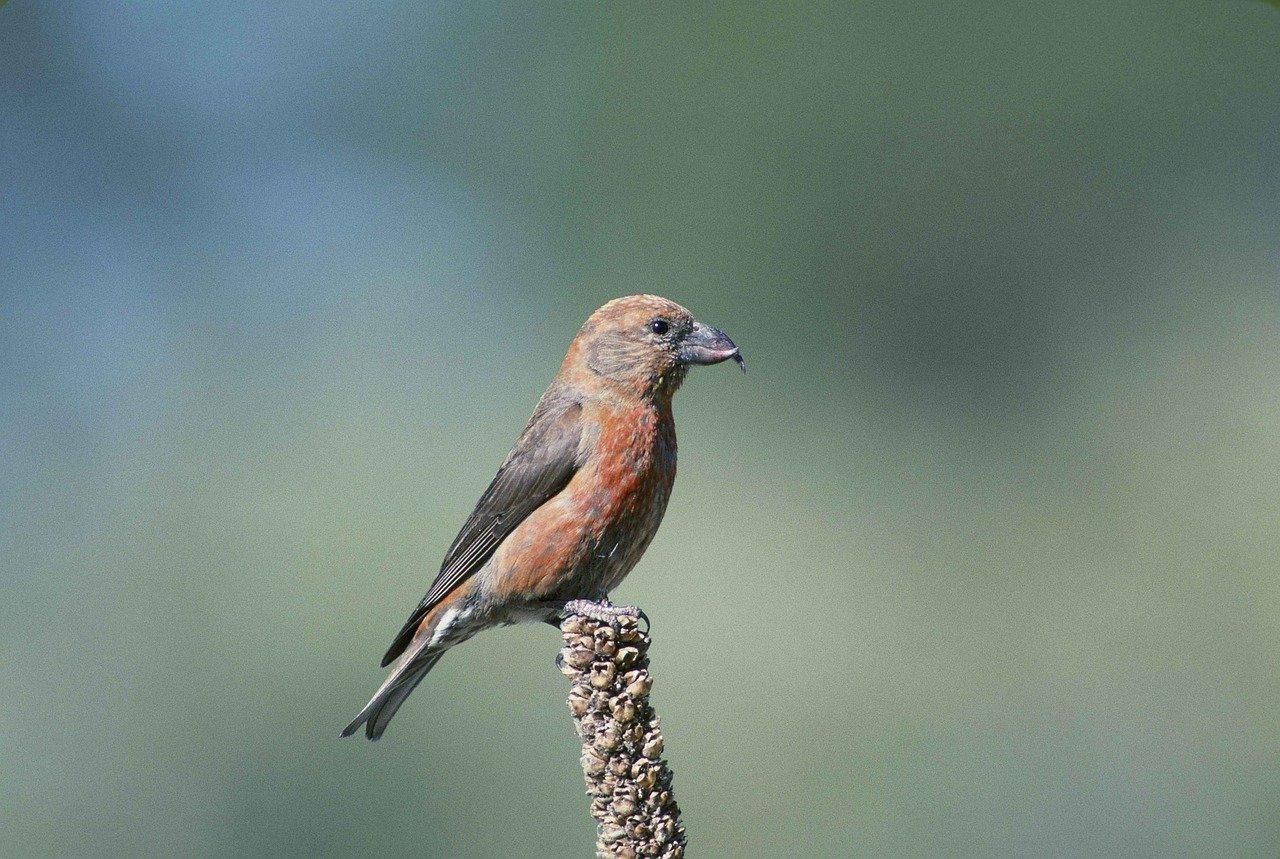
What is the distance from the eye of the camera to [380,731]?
3.31 meters

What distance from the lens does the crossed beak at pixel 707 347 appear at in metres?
3.14

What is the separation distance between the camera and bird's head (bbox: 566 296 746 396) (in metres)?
→ 3.21

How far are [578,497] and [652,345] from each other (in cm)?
48

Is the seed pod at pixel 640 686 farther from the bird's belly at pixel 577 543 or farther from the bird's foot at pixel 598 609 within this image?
the bird's belly at pixel 577 543

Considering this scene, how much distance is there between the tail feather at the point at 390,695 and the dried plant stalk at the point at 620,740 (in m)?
1.26

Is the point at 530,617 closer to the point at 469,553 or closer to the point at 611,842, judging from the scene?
the point at 469,553

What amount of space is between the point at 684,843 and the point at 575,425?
4.72 ft

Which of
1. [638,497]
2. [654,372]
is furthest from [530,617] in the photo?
[654,372]

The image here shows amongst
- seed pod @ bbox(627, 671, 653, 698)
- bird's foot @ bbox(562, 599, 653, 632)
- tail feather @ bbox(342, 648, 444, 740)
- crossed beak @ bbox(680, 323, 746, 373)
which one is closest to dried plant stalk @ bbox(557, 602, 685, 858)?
seed pod @ bbox(627, 671, 653, 698)

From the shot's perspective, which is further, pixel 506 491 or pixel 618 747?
pixel 506 491

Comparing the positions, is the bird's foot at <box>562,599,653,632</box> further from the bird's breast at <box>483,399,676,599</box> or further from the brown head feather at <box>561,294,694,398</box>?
the brown head feather at <box>561,294,694,398</box>

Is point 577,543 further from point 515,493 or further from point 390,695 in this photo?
point 390,695

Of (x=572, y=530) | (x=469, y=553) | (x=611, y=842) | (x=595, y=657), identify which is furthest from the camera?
(x=469, y=553)

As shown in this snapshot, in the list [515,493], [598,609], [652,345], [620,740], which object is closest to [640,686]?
[620,740]
